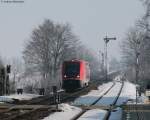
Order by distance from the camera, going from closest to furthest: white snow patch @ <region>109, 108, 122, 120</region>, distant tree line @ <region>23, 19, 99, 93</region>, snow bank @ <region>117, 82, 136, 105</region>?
1. white snow patch @ <region>109, 108, 122, 120</region>
2. snow bank @ <region>117, 82, 136, 105</region>
3. distant tree line @ <region>23, 19, 99, 93</region>

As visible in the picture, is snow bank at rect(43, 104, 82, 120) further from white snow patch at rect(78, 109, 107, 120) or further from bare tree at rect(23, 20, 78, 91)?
bare tree at rect(23, 20, 78, 91)

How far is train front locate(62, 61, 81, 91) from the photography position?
196 feet

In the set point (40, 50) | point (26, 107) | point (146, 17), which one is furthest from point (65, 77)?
point (40, 50)

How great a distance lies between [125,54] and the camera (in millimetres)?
128125

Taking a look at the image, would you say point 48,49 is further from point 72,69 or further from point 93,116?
point 93,116

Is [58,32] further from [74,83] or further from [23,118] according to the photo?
[23,118]

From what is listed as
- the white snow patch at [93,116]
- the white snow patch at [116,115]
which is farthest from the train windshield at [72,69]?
the white snow patch at [93,116]

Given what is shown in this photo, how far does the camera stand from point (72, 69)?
2362 inches

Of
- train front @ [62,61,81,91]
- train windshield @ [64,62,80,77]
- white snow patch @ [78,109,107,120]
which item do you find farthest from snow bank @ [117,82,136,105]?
white snow patch @ [78,109,107,120]

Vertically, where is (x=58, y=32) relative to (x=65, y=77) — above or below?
above

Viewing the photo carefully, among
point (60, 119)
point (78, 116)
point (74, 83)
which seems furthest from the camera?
point (74, 83)

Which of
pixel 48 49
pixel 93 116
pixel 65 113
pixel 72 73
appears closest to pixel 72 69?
pixel 72 73

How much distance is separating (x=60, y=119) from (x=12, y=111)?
595 cm

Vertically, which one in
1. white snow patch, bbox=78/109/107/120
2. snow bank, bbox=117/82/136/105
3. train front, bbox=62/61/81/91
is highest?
train front, bbox=62/61/81/91
